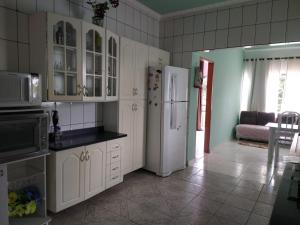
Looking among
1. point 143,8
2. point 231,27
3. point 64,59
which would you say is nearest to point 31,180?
point 64,59

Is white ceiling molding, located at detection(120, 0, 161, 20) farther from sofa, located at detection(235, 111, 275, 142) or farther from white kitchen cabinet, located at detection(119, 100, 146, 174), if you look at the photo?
sofa, located at detection(235, 111, 275, 142)

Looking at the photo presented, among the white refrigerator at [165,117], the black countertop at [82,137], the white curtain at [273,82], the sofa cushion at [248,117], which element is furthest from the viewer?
the sofa cushion at [248,117]

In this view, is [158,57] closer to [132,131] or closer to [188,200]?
[132,131]

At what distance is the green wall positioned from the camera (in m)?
3.87

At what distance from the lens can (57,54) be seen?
6.94 feet

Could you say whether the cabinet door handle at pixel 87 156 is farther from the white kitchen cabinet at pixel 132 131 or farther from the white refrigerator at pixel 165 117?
the white refrigerator at pixel 165 117

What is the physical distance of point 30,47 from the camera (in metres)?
2.13

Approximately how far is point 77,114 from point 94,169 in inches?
27.2

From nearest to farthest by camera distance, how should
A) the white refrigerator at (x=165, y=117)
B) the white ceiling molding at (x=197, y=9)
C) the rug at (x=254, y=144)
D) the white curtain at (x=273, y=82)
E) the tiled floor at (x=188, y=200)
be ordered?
the tiled floor at (x=188, y=200)
the white ceiling molding at (x=197, y=9)
the white refrigerator at (x=165, y=117)
the rug at (x=254, y=144)
the white curtain at (x=273, y=82)

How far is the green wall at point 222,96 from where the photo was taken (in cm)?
387

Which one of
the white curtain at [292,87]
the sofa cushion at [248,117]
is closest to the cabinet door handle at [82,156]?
the sofa cushion at [248,117]

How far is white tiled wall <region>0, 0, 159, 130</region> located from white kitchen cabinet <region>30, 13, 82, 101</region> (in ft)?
0.34

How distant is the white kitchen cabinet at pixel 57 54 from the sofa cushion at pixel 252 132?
5.01 m

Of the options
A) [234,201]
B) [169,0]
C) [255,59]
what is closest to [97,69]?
[169,0]
